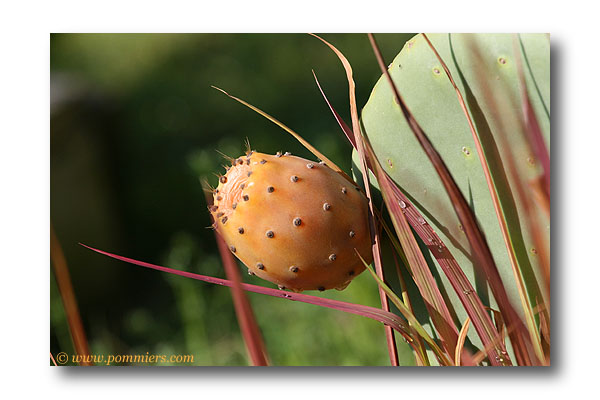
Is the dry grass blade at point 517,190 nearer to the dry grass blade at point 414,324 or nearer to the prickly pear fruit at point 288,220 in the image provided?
the dry grass blade at point 414,324

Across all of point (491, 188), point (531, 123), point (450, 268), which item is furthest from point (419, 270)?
point (531, 123)

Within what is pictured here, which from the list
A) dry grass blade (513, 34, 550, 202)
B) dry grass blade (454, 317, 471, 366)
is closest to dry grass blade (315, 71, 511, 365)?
dry grass blade (454, 317, 471, 366)

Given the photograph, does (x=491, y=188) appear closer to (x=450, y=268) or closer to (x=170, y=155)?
(x=450, y=268)

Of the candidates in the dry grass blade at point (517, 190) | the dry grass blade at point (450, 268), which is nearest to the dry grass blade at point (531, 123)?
the dry grass blade at point (517, 190)

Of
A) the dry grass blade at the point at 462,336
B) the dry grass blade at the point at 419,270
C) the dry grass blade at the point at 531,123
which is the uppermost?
the dry grass blade at the point at 531,123
